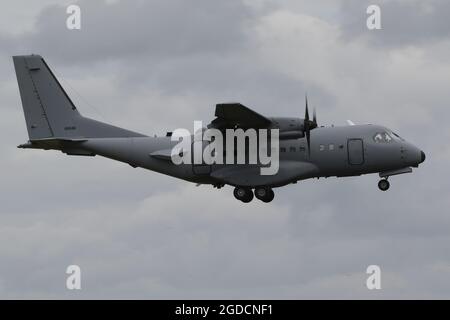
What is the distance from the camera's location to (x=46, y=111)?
1900 inches

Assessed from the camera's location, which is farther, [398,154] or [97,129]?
[97,129]

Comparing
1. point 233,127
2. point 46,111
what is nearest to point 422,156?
point 233,127

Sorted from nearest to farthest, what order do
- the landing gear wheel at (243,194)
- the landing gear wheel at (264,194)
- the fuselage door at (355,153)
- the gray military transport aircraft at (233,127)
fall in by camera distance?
1. the gray military transport aircraft at (233,127)
2. the fuselage door at (355,153)
3. the landing gear wheel at (264,194)
4. the landing gear wheel at (243,194)

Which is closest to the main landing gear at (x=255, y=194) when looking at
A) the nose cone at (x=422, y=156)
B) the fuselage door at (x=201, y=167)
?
the fuselage door at (x=201, y=167)

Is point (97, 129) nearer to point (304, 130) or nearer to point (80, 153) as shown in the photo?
point (80, 153)

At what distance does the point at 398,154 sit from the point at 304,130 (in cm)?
440

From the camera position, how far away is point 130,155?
155 feet

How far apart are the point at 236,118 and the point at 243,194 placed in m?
4.47

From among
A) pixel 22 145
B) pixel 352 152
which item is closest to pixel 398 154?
pixel 352 152

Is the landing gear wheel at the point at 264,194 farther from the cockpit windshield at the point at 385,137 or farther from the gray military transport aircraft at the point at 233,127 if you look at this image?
the cockpit windshield at the point at 385,137

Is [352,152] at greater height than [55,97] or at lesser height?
lesser

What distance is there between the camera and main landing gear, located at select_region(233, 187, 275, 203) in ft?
153

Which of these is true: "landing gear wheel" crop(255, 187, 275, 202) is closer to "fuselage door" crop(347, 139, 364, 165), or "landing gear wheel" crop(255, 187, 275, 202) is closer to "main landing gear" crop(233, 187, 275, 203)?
"main landing gear" crop(233, 187, 275, 203)

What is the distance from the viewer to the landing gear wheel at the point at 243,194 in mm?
46875
